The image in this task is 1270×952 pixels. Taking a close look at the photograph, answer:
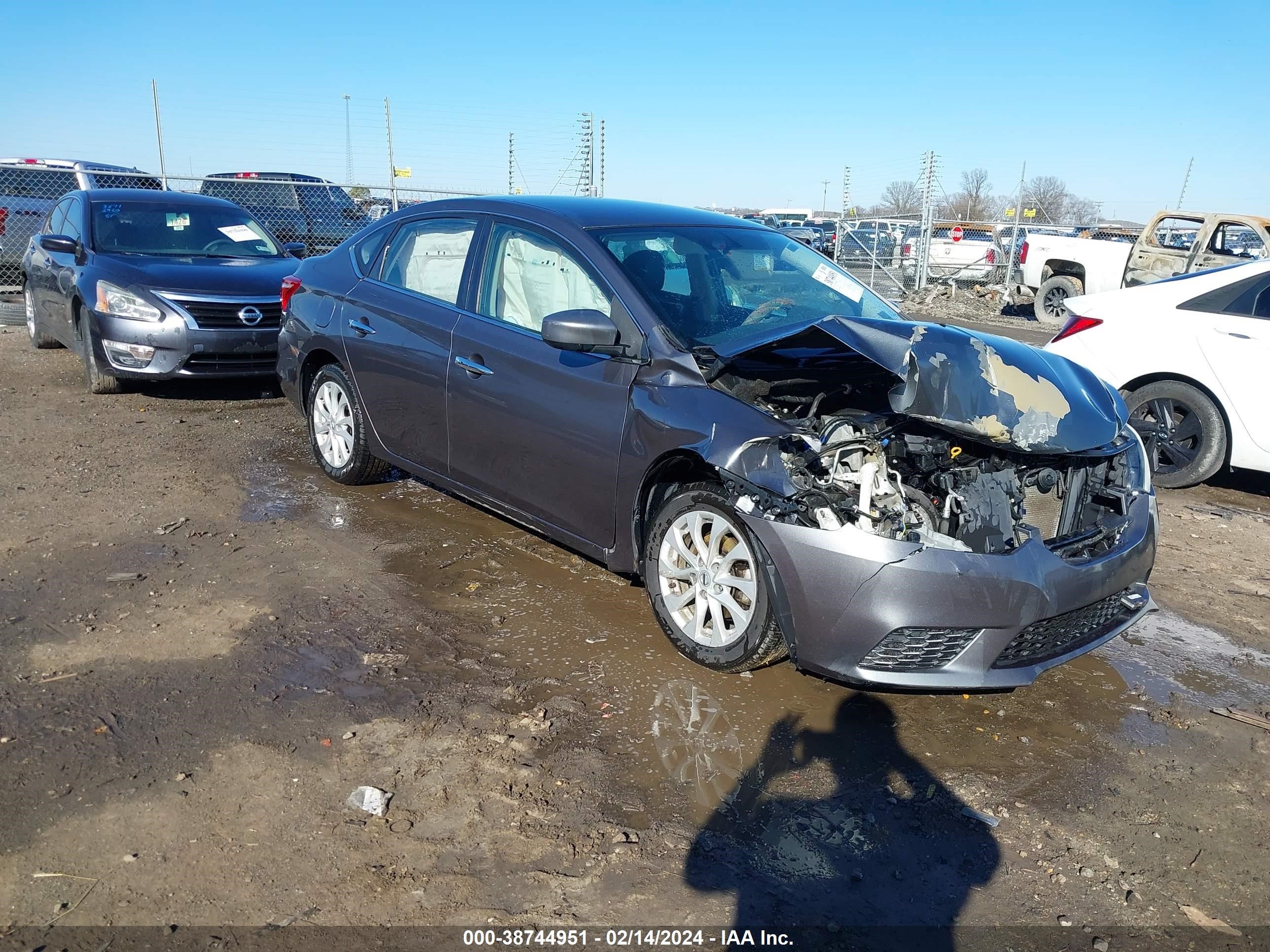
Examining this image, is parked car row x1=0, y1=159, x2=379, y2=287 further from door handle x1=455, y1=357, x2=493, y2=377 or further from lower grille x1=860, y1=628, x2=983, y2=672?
lower grille x1=860, y1=628, x2=983, y2=672

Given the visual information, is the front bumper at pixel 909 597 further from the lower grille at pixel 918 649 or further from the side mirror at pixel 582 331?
the side mirror at pixel 582 331

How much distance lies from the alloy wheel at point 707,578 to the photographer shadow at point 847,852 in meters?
0.48

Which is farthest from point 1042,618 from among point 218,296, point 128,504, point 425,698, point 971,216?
point 971,216

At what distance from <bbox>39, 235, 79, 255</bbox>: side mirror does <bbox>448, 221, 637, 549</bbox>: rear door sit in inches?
209

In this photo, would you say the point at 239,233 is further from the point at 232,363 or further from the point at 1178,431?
the point at 1178,431

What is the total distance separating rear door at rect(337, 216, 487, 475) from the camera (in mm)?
4902

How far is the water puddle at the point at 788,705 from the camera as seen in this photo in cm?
321

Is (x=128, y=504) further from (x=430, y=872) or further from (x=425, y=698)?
(x=430, y=872)

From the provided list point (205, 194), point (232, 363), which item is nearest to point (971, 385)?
point (232, 363)

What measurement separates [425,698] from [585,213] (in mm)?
2323

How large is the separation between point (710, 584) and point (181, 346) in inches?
224

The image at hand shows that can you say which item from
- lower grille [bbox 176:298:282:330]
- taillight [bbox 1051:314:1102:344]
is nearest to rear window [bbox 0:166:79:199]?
lower grille [bbox 176:298:282:330]

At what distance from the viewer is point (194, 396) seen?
8.60 meters

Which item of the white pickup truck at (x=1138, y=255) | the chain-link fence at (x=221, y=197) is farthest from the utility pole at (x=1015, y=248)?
the chain-link fence at (x=221, y=197)
